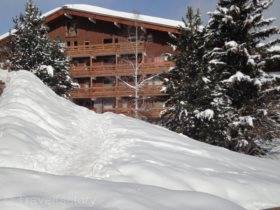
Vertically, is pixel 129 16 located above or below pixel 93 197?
above

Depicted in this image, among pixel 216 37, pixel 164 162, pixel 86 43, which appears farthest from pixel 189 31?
pixel 86 43

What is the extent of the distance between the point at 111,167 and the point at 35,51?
23300 mm

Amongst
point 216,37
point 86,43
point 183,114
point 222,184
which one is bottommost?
point 222,184

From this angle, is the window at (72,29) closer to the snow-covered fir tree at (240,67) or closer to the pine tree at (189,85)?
the pine tree at (189,85)

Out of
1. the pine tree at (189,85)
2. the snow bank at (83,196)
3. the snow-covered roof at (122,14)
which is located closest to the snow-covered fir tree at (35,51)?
the pine tree at (189,85)

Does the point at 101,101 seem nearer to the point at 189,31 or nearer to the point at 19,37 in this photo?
the point at 19,37

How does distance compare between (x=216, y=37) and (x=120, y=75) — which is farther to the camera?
(x=120, y=75)

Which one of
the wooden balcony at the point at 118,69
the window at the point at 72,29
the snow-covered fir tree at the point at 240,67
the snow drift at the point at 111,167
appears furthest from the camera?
the window at the point at 72,29

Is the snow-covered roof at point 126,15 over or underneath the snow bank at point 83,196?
over

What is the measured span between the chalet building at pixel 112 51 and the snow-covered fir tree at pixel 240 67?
18762 mm

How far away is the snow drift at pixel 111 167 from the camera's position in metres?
6.12

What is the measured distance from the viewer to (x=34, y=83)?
67.7ft

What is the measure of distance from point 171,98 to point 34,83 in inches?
308

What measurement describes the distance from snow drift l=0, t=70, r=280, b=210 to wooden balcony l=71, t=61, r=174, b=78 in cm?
2810
